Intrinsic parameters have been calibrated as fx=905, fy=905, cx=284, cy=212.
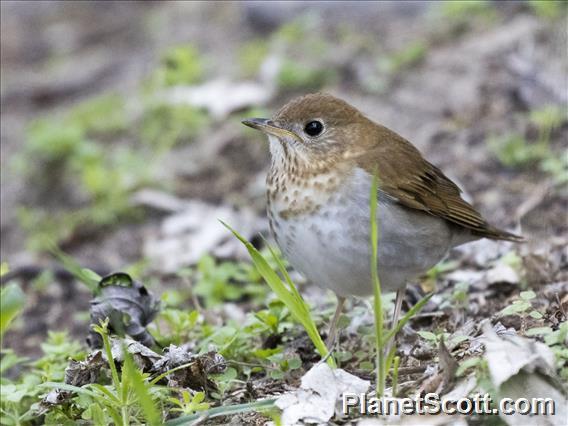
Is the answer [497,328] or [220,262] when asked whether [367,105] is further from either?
[497,328]

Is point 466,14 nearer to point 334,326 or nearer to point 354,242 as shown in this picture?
point 334,326

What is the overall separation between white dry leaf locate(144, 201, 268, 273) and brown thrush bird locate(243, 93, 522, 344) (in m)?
1.99

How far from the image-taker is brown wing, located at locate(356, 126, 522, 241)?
4305mm

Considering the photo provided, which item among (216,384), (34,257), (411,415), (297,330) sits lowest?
(411,415)

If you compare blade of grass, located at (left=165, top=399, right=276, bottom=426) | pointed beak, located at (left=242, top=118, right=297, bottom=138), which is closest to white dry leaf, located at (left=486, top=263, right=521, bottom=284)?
pointed beak, located at (left=242, top=118, right=297, bottom=138)

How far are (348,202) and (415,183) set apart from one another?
21.3 inches

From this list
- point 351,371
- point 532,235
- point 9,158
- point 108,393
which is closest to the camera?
point 108,393

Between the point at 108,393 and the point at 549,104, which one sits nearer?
the point at 108,393

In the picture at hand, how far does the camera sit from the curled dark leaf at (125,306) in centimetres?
431

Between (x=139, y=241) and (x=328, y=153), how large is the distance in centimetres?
306

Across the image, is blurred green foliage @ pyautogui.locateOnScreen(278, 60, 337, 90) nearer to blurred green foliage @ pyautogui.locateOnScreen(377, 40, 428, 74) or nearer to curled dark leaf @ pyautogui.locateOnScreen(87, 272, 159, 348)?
blurred green foliage @ pyautogui.locateOnScreen(377, 40, 428, 74)

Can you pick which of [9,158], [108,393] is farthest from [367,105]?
[108,393]

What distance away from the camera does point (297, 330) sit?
457 centimetres

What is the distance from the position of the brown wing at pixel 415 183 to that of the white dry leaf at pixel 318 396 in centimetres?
107
